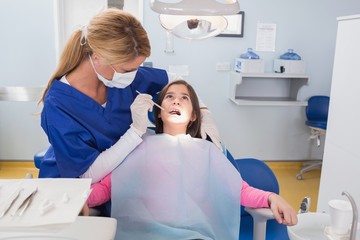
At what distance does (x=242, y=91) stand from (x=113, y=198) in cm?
241

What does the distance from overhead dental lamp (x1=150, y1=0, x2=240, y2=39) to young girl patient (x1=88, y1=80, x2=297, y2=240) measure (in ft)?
1.22

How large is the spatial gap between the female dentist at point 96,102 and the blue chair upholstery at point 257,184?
0.55 meters

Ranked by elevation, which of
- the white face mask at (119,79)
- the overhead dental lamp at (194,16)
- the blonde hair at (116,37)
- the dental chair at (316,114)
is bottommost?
the dental chair at (316,114)

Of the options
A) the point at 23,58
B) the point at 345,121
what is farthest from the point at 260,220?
the point at 23,58

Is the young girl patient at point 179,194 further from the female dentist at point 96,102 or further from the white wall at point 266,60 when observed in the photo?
A: the white wall at point 266,60

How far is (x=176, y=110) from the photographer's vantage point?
1.51 m

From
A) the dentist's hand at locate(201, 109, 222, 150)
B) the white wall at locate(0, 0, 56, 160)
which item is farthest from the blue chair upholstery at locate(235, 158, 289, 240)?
the white wall at locate(0, 0, 56, 160)

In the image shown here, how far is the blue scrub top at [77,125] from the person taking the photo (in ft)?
4.06

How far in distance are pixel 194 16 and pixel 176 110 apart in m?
0.45

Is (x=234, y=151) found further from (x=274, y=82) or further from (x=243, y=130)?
(x=274, y=82)

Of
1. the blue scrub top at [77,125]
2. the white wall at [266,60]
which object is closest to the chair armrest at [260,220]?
the blue scrub top at [77,125]

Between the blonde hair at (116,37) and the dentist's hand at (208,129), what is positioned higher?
the blonde hair at (116,37)

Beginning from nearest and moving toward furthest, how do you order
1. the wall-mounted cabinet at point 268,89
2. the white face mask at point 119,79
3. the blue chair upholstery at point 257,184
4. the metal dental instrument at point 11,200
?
the metal dental instrument at point 11,200, the white face mask at point 119,79, the blue chair upholstery at point 257,184, the wall-mounted cabinet at point 268,89

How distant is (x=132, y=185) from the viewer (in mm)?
1311
